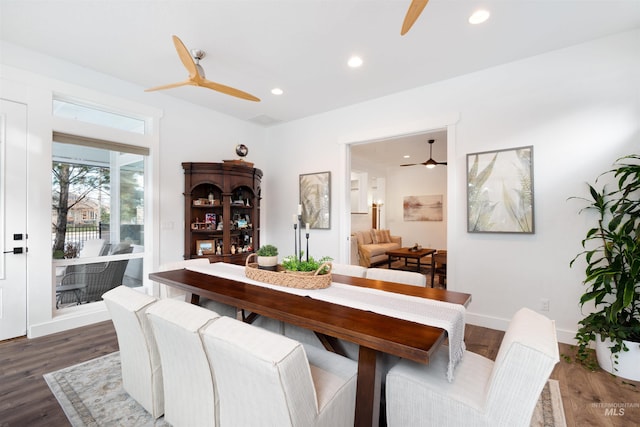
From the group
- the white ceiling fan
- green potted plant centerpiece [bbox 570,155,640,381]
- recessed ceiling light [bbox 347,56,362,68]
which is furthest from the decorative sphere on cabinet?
green potted plant centerpiece [bbox 570,155,640,381]

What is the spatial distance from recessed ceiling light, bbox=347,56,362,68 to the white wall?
3.12 feet

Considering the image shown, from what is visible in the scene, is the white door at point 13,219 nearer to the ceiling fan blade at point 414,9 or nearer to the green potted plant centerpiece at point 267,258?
the green potted plant centerpiece at point 267,258

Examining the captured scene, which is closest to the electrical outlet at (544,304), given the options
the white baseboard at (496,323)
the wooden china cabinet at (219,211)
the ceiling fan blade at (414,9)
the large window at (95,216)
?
the white baseboard at (496,323)

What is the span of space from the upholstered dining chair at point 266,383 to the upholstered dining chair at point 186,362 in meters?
0.08

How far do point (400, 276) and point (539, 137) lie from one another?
2.14m

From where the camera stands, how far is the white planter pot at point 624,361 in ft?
7.14

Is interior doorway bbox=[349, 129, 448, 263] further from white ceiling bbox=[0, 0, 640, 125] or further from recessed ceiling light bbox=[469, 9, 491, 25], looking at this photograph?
recessed ceiling light bbox=[469, 9, 491, 25]

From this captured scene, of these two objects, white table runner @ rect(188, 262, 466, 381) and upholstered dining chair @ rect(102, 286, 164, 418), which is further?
upholstered dining chair @ rect(102, 286, 164, 418)

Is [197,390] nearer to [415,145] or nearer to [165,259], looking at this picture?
[165,259]

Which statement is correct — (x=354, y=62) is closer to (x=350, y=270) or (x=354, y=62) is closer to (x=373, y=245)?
(x=350, y=270)

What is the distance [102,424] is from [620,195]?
4.32 meters

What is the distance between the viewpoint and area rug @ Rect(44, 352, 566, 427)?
5.79 ft

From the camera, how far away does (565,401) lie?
1.96 meters

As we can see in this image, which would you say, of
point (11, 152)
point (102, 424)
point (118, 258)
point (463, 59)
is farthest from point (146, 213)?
point (463, 59)
